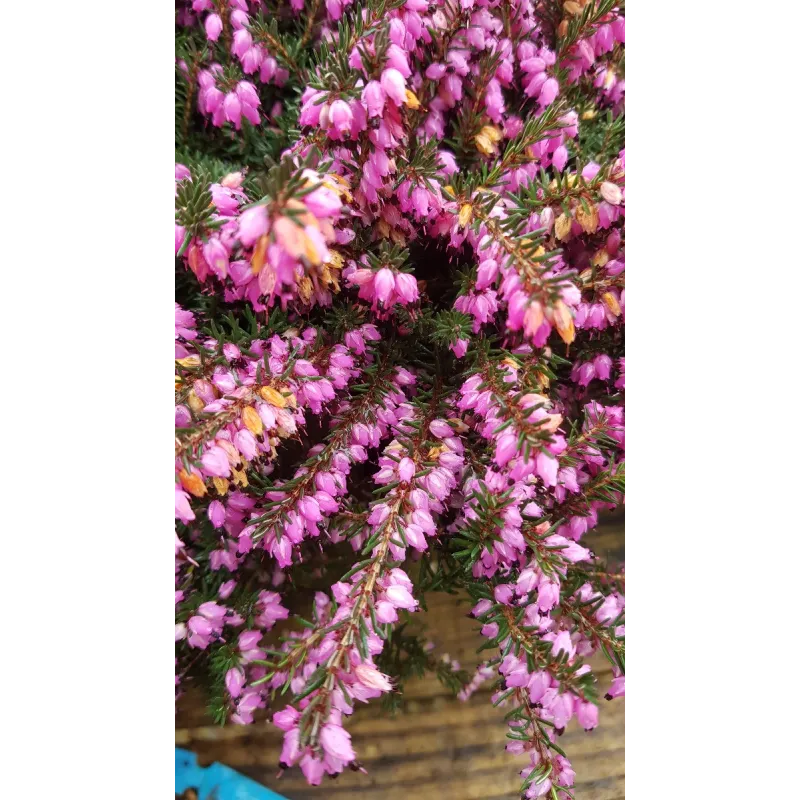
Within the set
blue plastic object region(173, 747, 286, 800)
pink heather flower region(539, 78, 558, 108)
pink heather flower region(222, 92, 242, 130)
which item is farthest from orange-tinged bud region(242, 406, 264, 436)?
blue plastic object region(173, 747, 286, 800)

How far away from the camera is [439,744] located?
3.47 ft

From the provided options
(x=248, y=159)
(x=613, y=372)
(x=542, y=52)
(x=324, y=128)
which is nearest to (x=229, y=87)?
(x=248, y=159)

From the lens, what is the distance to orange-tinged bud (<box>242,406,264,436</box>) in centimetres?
60

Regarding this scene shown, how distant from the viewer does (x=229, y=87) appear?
81 centimetres

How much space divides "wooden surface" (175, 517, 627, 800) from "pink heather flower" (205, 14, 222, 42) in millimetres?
1000

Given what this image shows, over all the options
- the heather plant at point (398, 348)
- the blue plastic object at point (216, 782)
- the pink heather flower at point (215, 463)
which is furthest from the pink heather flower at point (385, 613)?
the blue plastic object at point (216, 782)

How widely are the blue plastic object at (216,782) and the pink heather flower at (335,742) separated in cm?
59

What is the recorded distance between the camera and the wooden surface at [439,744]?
101 centimetres

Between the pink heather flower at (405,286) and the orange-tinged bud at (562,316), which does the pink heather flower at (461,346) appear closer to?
the pink heather flower at (405,286)

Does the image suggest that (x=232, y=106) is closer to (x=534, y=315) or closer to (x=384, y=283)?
→ (x=384, y=283)

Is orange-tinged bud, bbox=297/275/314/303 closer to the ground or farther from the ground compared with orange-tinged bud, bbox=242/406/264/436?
farther from the ground

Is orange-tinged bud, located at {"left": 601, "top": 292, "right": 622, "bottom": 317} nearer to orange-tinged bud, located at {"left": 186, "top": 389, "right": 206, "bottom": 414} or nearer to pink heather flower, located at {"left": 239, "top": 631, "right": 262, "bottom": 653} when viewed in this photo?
orange-tinged bud, located at {"left": 186, "top": 389, "right": 206, "bottom": 414}

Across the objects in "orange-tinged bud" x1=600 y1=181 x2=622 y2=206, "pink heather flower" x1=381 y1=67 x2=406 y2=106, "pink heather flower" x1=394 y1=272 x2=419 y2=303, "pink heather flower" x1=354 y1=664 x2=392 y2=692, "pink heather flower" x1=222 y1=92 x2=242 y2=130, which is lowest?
"pink heather flower" x1=354 y1=664 x2=392 y2=692
